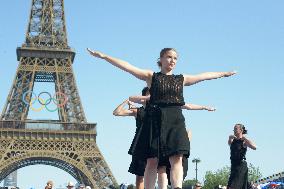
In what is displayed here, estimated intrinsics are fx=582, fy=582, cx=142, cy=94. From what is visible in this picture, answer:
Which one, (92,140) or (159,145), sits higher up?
(92,140)

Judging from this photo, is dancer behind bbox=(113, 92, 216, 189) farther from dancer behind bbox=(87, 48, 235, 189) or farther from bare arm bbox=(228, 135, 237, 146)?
bare arm bbox=(228, 135, 237, 146)

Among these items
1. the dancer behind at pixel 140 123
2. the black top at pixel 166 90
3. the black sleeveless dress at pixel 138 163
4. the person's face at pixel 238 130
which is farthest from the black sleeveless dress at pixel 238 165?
the black top at pixel 166 90

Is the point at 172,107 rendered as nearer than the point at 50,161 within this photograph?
Yes

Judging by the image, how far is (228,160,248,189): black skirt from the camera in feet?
36.4

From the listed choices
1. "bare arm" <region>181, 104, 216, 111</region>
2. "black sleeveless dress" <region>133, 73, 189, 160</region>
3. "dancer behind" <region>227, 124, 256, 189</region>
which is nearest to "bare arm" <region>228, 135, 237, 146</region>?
"dancer behind" <region>227, 124, 256, 189</region>

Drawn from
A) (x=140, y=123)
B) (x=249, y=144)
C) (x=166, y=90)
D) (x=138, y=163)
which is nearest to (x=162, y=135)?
(x=166, y=90)

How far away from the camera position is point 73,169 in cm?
6950

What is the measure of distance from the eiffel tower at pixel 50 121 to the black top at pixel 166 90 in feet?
186

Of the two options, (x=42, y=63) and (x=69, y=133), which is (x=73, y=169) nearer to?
(x=69, y=133)

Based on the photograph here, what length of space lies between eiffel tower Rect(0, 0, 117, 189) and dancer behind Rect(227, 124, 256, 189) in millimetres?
52738

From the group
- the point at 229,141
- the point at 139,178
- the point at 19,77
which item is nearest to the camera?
the point at 139,178

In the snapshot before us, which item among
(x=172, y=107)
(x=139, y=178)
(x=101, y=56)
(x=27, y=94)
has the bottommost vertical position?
(x=139, y=178)

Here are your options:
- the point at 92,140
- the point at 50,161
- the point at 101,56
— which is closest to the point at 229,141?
the point at 101,56

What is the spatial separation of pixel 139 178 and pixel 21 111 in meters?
62.7
